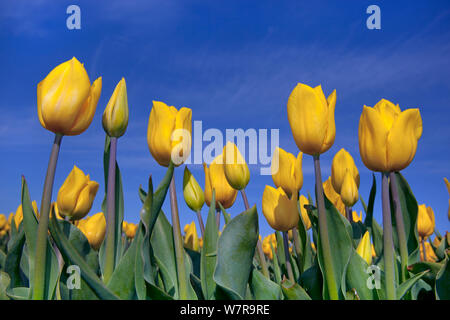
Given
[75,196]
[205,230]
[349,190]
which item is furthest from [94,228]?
[349,190]

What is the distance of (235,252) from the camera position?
4.52 ft

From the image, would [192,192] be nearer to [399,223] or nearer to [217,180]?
[217,180]

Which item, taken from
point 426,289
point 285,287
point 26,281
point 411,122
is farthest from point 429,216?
point 26,281

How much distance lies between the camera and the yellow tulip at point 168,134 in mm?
1593

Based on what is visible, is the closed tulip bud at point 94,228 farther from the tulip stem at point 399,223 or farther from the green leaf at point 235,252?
the tulip stem at point 399,223

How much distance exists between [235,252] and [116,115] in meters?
0.73

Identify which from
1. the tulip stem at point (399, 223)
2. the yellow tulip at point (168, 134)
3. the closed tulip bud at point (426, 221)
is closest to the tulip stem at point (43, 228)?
the yellow tulip at point (168, 134)

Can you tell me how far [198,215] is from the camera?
1908 mm

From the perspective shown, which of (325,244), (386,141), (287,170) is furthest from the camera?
(287,170)

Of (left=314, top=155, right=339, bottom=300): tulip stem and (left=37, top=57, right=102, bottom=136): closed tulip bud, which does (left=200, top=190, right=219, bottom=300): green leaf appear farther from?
(left=37, top=57, right=102, bottom=136): closed tulip bud

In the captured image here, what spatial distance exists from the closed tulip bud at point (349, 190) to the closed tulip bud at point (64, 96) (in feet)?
4.96

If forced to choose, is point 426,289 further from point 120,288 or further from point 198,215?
point 120,288

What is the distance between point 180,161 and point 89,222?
2.64ft

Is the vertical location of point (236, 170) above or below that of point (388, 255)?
above
